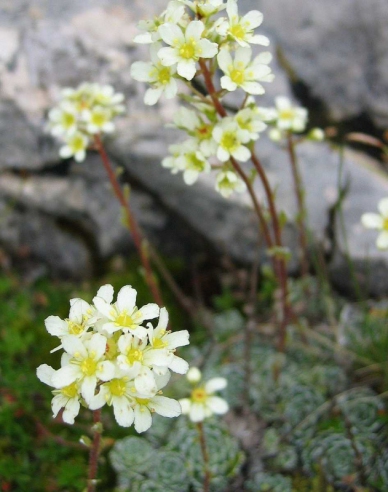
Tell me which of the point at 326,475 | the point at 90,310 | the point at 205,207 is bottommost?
the point at 326,475

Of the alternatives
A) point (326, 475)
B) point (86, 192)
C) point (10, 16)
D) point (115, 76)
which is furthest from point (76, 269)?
point (326, 475)

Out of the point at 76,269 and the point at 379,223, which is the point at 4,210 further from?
the point at 379,223

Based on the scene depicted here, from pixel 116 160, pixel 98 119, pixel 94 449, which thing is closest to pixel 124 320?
pixel 94 449

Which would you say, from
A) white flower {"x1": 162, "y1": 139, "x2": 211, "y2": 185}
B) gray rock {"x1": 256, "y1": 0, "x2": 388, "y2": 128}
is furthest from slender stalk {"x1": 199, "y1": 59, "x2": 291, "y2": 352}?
gray rock {"x1": 256, "y1": 0, "x2": 388, "y2": 128}

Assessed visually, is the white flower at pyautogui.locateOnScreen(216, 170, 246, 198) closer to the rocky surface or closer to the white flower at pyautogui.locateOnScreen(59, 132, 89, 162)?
the white flower at pyautogui.locateOnScreen(59, 132, 89, 162)

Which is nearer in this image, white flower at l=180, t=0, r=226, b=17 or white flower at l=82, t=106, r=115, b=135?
white flower at l=180, t=0, r=226, b=17

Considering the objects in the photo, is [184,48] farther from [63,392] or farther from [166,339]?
[63,392]
